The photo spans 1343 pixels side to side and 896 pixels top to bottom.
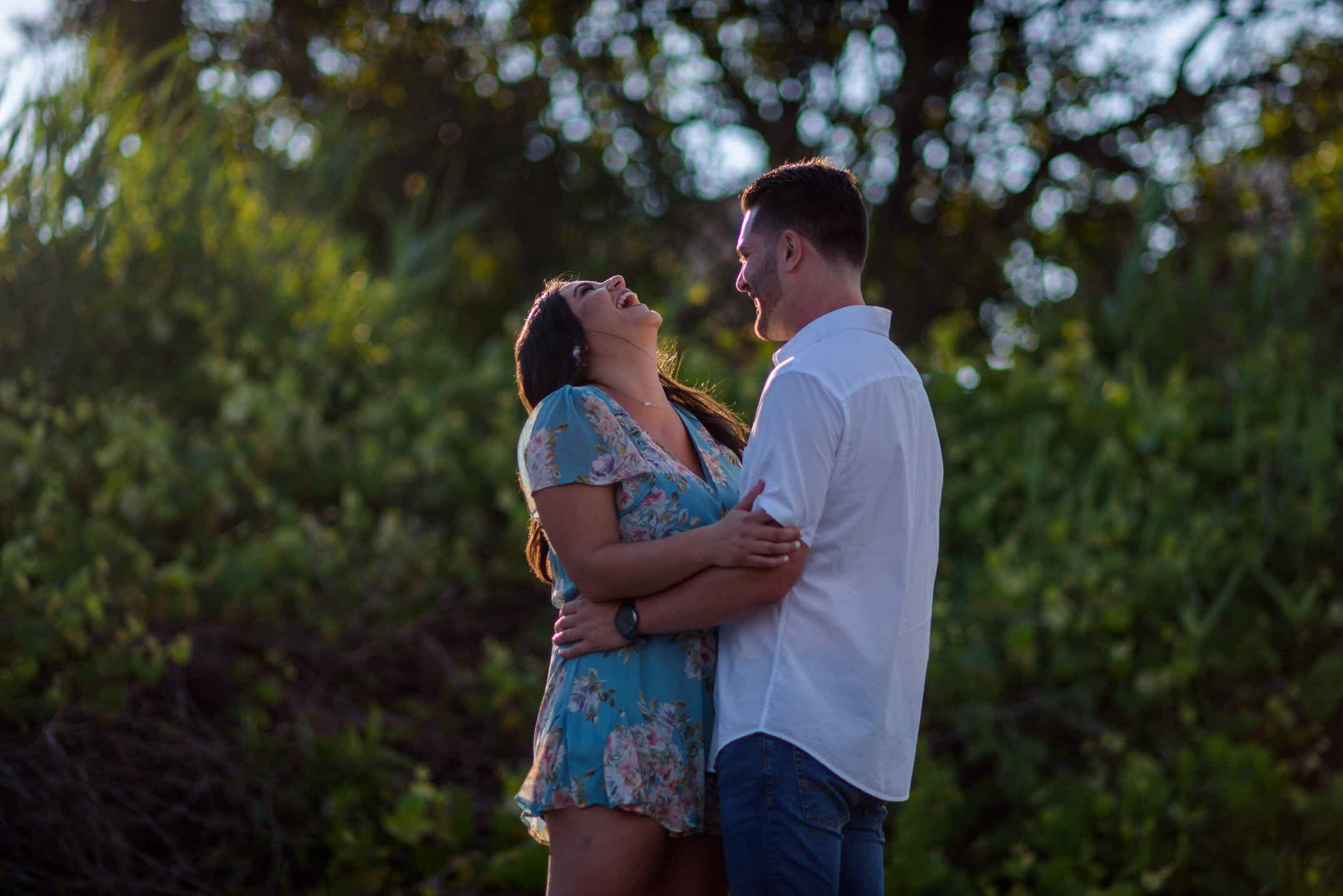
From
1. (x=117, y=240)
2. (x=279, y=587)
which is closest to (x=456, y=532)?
(x=279, y=587)

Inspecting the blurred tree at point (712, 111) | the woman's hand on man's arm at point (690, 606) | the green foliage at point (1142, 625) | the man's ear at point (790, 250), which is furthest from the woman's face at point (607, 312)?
the blurred tree at point (712, 111)

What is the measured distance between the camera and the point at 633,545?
186cm

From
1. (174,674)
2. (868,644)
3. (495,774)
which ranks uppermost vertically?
(868,644)

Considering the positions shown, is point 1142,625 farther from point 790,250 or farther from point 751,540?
point 751,540

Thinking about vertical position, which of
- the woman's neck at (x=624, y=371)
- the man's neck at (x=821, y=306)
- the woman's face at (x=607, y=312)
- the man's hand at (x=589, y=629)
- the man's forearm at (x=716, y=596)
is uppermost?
the woman's face at (x=607, y=312)

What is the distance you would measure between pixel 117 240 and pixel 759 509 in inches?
183

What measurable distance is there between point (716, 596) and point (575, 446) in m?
0.38

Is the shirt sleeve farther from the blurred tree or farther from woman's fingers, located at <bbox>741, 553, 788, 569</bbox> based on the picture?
the blurred tree

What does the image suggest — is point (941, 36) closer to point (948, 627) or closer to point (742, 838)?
point (948, 627)

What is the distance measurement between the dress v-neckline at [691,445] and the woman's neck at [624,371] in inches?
1.7

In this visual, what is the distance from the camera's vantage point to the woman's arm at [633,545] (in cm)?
172

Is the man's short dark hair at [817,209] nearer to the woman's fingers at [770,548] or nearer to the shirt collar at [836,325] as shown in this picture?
the shirt collar at [836,325]

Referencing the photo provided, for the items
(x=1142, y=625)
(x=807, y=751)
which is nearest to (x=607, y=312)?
(x=807, y=751)

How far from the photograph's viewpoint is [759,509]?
68.2 inches
